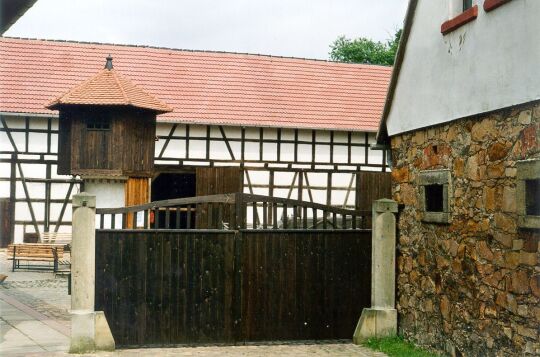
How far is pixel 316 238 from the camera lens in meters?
9.91

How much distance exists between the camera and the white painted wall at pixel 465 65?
682 cm

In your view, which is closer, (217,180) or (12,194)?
(217,180)

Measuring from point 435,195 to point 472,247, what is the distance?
1339 millimetres

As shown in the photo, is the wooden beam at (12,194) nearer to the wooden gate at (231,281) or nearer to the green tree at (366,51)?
the wooden gate at (231,281)

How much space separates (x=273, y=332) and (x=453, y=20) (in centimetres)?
438

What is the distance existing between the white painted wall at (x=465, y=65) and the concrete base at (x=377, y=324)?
2333 mm

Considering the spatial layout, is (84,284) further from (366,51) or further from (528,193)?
(366,51)

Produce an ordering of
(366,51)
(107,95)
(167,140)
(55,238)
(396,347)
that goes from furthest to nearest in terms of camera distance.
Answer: (366,51) → (167,140) → (55,238) → (107,95) → (396,347)

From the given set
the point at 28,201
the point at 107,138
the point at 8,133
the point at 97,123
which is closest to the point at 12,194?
the point at 28,201

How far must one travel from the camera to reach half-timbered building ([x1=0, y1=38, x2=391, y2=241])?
73.8 feet

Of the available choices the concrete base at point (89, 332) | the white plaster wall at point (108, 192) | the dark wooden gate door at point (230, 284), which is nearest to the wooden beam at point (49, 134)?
the white plaster wall at point (108, 192)

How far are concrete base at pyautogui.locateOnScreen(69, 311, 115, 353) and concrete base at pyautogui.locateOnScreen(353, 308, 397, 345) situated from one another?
3.17m

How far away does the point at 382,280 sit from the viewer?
387 inches

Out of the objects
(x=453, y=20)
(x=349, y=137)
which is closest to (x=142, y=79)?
(x=349, y=137)
